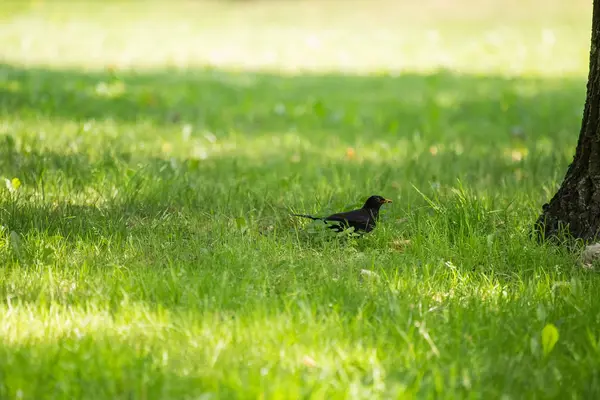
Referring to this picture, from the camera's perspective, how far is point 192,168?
18.7 feet

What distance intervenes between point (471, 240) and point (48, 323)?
6.70 feet

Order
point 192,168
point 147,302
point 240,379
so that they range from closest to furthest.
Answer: point 240,379 < point 147,302 < point 192,168

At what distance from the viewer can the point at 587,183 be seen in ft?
12.5

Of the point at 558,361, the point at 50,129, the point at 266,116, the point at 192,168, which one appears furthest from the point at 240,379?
the point at 266,116

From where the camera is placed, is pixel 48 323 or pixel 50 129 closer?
pixel 48 323

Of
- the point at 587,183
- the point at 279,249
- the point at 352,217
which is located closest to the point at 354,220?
the point at 352,217

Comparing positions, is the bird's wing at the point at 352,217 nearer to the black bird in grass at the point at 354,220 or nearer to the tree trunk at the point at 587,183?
the black bird in grass at the point at 354,220

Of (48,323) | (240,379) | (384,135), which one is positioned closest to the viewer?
(240,379)

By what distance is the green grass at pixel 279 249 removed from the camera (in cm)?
251

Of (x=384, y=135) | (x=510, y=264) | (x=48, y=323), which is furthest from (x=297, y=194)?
(x=384, y=135)

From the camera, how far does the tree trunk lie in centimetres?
377

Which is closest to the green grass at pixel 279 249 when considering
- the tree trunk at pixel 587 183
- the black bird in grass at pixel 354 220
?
the black bird in grass at pixel 354 220

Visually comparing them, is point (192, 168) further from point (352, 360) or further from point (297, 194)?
point (352, 360)

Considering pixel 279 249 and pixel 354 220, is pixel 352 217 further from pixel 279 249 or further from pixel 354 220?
pixel 279 249
